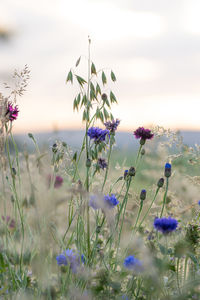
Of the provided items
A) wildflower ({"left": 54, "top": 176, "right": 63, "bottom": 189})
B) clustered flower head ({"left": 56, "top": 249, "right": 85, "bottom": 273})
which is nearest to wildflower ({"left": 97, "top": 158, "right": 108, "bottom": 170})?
wildflower ({"left": 54, "top": 176, "right": 63, "bottom": 189})

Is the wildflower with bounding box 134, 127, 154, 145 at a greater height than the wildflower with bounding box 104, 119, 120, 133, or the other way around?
the wildflower with bounding box 104, 119, 120, 133

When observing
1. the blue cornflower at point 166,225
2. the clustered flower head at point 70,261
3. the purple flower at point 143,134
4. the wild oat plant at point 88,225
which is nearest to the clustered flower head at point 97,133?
the wild oat plant at point 88,225

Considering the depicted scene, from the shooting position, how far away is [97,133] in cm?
216

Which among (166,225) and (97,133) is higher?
(97,133)

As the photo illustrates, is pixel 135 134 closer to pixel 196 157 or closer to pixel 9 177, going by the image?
pixel 196 157

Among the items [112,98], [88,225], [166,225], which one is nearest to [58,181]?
[88,225]

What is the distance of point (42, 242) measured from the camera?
122cm

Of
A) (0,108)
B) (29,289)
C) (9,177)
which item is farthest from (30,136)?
(29,289)

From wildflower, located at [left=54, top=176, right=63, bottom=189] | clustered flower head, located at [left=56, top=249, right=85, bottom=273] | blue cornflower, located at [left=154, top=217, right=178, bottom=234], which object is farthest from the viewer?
wildflower, located at [left=54, top=176, right=63, bottom=189]

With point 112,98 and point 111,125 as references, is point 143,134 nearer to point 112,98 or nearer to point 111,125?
point 111,125

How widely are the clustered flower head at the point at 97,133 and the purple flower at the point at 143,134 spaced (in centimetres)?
22

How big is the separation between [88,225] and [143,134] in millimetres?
709

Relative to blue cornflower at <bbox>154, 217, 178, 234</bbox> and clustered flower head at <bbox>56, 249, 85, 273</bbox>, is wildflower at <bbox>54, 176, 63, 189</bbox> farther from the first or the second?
blue cornflower at <bbox>154, 217, 178, 234</bbox>

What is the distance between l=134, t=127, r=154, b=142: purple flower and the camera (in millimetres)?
2279
